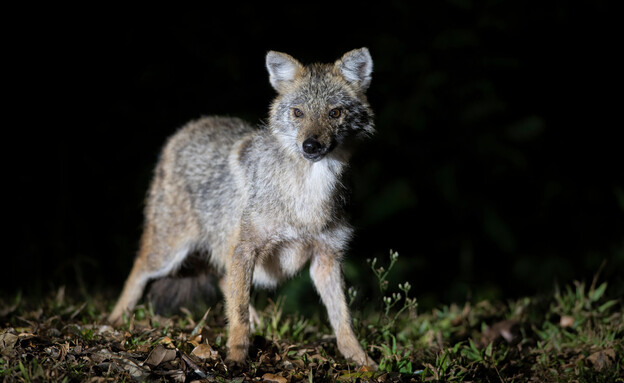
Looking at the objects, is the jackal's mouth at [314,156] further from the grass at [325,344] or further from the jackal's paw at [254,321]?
the jackal's paw at [254,321]

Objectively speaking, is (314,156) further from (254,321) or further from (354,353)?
(254,321)

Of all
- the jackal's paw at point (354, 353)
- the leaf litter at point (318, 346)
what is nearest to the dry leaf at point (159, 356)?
the leaf litter at point (318, 346)

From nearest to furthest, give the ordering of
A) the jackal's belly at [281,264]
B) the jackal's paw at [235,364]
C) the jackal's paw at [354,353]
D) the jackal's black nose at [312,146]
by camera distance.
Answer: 1. the jackal's paw at [235,364]
2. the jackal's black nose at [312,146]
3. the jackal's paw at [354,353]
4. the jackal's belly at [281,264]

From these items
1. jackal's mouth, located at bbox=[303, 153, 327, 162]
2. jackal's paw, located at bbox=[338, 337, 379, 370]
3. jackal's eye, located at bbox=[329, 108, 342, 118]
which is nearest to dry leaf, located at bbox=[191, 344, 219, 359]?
jackal's paw, located at bbox=[338, 337, 379, 370]

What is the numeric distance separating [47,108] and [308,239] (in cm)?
559

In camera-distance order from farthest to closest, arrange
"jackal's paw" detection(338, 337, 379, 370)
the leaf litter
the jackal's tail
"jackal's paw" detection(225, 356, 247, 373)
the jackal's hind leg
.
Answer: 1. the jackal's tail
2. the jackal's hind leg
3. "jackal's paw" detection(338, 337, 379, 370)
4. "jackal's paw" detection(225, 356, 247, 373)
5. the leaf litter

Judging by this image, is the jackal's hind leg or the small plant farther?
the jackal's hind leg

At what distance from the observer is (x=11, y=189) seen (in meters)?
8.98

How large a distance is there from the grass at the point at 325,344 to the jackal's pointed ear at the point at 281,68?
1771 millimetres

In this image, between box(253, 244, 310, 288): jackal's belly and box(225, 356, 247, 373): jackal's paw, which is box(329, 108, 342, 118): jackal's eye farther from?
box(225, 356, 247, 373): jackal's paw

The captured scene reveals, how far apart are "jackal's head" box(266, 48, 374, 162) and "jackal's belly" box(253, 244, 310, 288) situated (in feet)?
2.90

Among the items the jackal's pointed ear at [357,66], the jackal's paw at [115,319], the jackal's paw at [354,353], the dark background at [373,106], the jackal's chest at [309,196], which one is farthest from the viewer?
the dark background at [373,106]

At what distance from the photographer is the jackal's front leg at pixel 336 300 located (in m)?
4.94

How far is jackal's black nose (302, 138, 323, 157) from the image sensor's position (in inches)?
178
